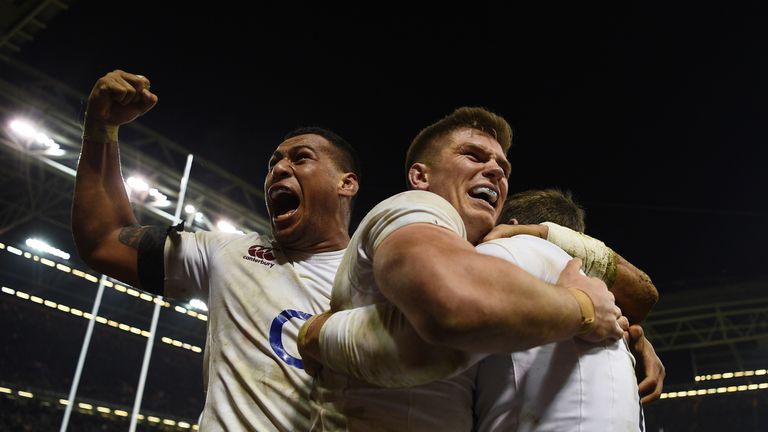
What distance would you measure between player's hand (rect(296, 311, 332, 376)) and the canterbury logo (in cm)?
91

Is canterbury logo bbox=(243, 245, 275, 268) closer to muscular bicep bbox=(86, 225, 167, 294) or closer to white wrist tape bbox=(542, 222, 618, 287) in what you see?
muscular bicep bbox=(86, 225, 167, 294)

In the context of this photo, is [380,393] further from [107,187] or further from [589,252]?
[107,187]

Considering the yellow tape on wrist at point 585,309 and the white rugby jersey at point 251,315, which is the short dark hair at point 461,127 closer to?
the white rugby jersey at point 251,315

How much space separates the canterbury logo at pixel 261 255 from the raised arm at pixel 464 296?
124 centimetres

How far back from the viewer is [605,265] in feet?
5.84

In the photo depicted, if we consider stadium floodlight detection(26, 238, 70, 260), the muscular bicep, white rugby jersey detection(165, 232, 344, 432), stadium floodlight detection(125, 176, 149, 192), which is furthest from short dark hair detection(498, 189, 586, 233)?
stadium floodlight detection(26, 238, 70, 260)

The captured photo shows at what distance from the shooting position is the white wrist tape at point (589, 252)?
1.75m

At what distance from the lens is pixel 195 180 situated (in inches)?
409

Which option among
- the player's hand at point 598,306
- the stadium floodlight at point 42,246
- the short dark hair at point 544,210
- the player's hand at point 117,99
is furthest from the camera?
the stadium floodlight at point 42,246

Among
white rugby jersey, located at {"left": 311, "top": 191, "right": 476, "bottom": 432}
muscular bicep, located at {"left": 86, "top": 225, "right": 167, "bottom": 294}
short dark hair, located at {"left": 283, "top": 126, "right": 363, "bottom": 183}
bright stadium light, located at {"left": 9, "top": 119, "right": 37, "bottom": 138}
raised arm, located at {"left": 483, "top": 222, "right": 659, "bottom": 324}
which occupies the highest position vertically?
bright stadium light, located at {"left": 9, "top": 119, "right": 37, "bottom": 138}

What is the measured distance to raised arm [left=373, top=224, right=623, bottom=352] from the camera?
3.47 ft

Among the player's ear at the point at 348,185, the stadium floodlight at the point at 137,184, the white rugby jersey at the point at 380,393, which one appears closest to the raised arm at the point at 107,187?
the player's ear at the point at 348,185

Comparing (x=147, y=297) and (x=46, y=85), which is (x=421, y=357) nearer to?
(x=46, y=85)

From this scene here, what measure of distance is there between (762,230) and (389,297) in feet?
44.6
